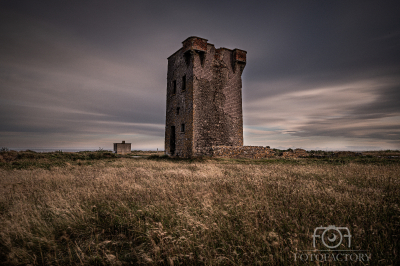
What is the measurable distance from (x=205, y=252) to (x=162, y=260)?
520 mm

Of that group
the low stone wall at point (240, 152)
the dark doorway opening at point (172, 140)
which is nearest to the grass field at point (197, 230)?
the low stone wall at point (240, 152)

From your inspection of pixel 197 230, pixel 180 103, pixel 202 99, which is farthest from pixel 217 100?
pixel 197 230

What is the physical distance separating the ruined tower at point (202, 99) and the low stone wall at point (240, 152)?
48.8 inches

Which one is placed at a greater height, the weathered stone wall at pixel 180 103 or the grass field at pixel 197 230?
the weathered stone wall at pixel 180 103

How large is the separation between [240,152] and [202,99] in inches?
235

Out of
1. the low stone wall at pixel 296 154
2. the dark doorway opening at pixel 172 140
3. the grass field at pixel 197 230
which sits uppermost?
the dark doorway opening at pixel 172 140

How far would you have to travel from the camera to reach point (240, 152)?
53.9 ft

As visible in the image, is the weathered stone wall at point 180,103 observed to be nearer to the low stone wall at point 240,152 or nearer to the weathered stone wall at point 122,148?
the low stone wall at point 240,152

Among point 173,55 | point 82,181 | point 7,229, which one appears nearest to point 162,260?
point 7,229

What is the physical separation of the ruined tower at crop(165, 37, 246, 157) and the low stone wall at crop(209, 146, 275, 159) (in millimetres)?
1240

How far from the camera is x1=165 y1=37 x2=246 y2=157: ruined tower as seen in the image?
1700 centimetres

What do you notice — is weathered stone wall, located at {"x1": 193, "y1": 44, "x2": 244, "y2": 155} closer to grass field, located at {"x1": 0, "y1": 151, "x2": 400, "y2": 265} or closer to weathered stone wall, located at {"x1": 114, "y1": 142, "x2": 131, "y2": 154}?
grass field, located at {"x1": 0, "y1": 151, "x2": 400, "y2": 265}

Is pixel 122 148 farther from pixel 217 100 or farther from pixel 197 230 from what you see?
pixel 197 230

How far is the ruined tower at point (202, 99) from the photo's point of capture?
17.0 meters
